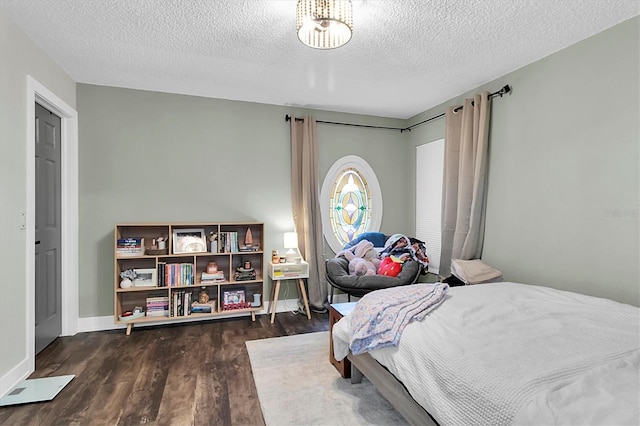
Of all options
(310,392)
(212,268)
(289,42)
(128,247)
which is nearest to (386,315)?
(310,392)

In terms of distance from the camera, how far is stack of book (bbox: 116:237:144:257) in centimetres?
337

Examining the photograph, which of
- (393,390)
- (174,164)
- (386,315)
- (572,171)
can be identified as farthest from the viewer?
(174,164)

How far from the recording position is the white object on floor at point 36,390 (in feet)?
7.08

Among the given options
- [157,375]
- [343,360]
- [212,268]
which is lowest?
[157,375]

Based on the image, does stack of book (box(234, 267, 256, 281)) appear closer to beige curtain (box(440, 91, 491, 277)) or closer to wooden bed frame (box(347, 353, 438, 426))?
wooden bed frame (box(347, 353, 438, 426))

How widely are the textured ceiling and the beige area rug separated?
2.50m

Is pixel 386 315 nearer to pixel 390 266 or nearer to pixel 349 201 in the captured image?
pixel 390 266

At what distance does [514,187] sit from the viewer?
3.16m

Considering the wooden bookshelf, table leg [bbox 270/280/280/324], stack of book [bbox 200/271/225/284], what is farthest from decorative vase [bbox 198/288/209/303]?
table leg [bbox 270/280/280/324]

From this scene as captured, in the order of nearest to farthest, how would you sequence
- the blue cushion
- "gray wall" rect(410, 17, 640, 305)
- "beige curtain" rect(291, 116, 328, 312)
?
"gray wall" rect(410, 17, 640, 305) < "beige curtain" rect(291, 116, 328, 312) < the blue cushion

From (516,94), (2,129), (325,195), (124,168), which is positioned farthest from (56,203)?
(516,94)

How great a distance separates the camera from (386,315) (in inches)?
73.7

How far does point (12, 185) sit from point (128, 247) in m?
1.19

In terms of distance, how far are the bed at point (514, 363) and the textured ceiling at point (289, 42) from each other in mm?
1862
